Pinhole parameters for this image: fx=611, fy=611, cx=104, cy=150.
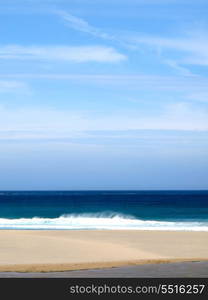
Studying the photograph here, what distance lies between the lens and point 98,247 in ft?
73.5

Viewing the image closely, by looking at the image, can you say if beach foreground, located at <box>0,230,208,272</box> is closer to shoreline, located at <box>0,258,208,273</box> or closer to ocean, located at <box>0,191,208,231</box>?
shoreline, located at <box>0,258,208,273</box>

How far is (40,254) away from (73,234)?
26.2 ft

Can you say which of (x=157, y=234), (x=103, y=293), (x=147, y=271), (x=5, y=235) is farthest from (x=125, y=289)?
(x=157, y=234)

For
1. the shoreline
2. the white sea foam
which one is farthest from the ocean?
the shoreline

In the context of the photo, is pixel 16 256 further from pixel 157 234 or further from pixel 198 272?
pixel 157 234

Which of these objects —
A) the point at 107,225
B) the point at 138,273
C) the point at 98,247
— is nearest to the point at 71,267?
the point at 138,273

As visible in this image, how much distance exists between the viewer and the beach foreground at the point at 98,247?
59.9 feet

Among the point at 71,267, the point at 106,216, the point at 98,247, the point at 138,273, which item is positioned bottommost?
the point at 138,273

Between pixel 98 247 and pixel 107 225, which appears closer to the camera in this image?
pixel 98 247

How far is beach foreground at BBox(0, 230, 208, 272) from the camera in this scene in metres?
18.2

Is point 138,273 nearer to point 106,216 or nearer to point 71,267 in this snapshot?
point 71,267

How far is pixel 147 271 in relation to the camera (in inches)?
498

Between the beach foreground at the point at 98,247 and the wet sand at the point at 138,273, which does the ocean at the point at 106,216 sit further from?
the wet sand at the point at 138,273

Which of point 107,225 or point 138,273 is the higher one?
point 107,225
